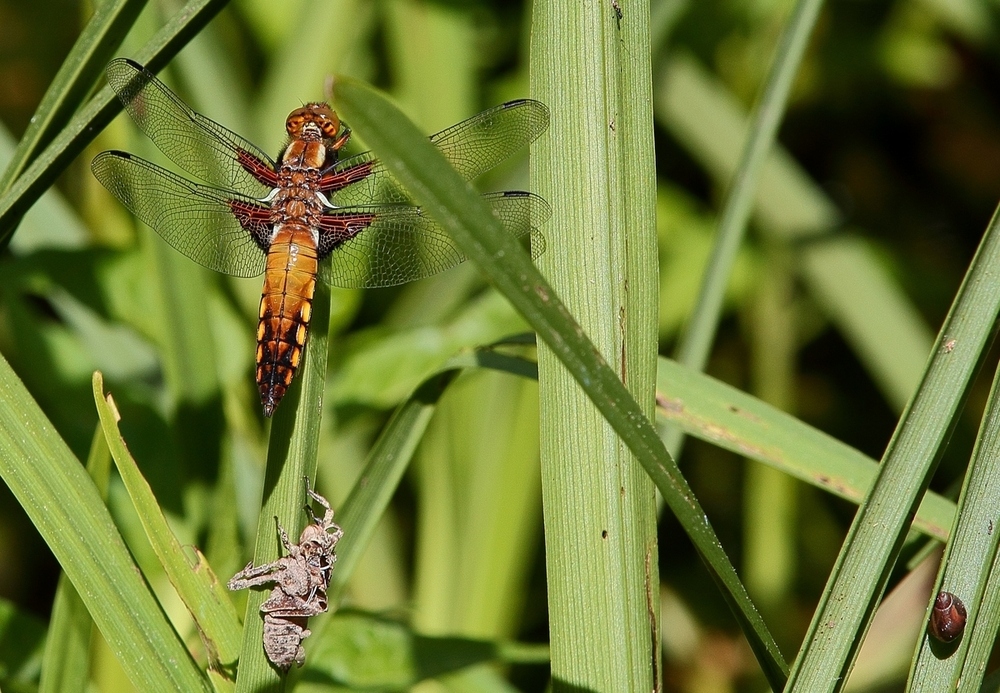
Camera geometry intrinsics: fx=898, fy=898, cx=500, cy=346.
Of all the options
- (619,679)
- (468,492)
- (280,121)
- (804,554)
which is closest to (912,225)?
(804,554)

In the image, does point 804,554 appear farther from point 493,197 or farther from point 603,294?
point 603,294

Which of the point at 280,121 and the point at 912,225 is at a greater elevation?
the point at 912,225

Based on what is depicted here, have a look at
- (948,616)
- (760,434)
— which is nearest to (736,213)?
(760,434)

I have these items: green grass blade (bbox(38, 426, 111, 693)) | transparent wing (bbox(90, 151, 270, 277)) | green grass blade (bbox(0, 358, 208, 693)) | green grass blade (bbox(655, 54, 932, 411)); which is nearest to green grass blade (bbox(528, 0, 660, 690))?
green grass blade (bbox(0, 358, 208, 693))

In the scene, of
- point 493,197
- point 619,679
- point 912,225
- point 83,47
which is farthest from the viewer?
point 912,225

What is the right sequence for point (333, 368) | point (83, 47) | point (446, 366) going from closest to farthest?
1. point (83, 47)
2. point (446, 366)
3. point (333, 368)

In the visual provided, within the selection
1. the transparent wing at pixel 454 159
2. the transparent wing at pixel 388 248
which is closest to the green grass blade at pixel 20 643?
the transparent wing at pixel 388 248

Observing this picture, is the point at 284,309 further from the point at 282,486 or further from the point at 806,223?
the point at 806,223
